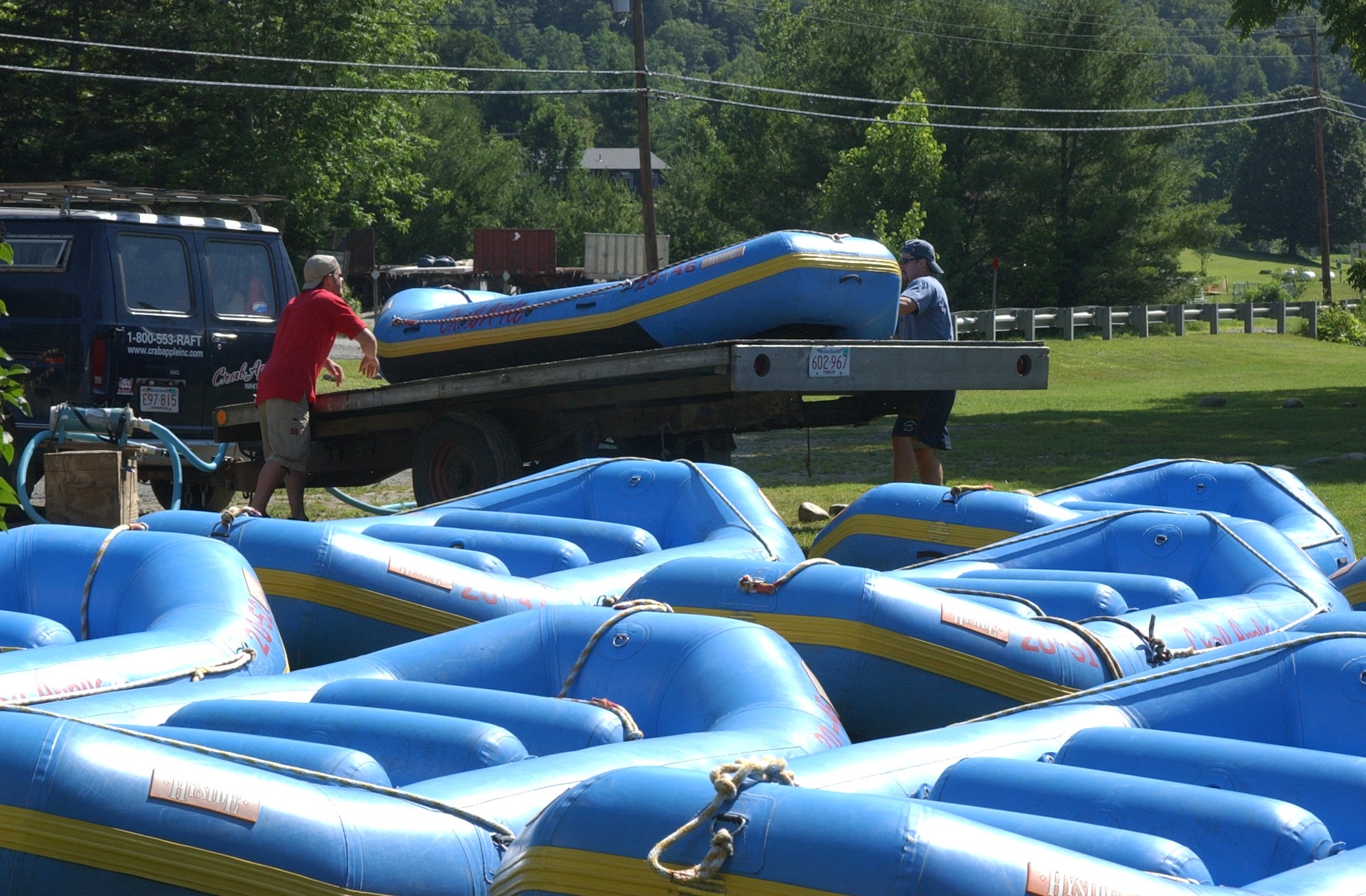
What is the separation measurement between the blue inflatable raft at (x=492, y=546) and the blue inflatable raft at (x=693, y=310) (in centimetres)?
142

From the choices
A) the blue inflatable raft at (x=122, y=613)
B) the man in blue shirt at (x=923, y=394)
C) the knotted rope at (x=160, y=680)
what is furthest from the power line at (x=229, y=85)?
the knotted rope at (x=160, y=680)

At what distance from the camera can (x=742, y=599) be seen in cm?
576

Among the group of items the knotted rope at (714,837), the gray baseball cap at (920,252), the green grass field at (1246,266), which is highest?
the gray baseball cap at (920,252)

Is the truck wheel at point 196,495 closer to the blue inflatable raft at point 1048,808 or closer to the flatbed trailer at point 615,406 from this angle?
the flatbed trailer at point 615,406

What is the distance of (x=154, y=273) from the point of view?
1066 centimetres

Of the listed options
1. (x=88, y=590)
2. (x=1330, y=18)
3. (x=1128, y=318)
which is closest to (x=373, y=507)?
(x=88, y=590)

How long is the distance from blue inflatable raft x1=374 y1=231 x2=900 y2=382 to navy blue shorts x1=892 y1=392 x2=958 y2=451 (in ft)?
1.85

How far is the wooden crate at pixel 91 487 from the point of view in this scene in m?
8.08

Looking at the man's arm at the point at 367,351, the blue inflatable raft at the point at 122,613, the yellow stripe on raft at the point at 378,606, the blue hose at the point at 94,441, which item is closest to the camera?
the blue inflatable raft at the point at 122,613

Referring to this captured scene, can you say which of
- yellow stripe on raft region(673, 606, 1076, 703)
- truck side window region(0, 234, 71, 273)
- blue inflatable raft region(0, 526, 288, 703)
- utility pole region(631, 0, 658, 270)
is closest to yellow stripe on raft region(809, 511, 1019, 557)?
yellow stripe on raft region(673, 606, 1076, 703)

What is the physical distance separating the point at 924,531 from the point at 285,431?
4.23m

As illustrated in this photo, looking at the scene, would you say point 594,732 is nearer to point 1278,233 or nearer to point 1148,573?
point 1148,573

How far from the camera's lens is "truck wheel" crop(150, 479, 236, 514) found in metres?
11.5

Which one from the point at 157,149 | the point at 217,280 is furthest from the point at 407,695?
the point at 157,149
